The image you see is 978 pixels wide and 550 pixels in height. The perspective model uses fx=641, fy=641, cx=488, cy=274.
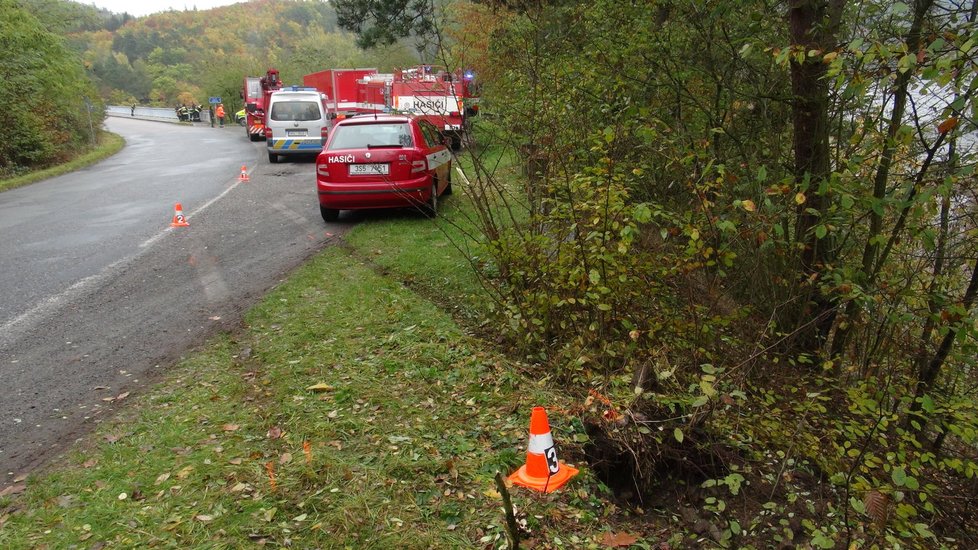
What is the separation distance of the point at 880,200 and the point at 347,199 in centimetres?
784

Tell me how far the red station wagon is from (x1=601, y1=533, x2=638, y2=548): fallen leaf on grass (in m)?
6.98

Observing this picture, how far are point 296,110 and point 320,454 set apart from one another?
759 inches

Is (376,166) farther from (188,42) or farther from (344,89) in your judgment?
(188,42)

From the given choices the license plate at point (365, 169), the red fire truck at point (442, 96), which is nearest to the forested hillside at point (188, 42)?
the license plate at point (365, 169)

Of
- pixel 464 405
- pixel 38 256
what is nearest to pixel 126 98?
pixel 38 256

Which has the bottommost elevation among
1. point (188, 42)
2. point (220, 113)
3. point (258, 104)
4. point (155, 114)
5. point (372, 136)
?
point (155, 114)

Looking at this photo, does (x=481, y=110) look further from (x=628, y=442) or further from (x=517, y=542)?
(x=517, y=542)

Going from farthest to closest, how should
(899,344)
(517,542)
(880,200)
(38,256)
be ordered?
(38,256) → (899,344) → (880,200) → (517,542)

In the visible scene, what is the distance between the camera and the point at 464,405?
174 inches

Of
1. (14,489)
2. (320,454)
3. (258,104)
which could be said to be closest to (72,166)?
(258,104)

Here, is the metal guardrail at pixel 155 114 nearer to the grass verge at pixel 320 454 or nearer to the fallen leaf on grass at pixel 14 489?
the grass verge at pixel 320 454

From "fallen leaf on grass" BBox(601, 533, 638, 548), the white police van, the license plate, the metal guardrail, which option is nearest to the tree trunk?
"fallen leaf on grass" BBox(601, 533, 638, 548)

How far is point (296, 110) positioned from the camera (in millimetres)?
21031

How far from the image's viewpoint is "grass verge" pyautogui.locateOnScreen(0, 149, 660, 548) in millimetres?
3129
